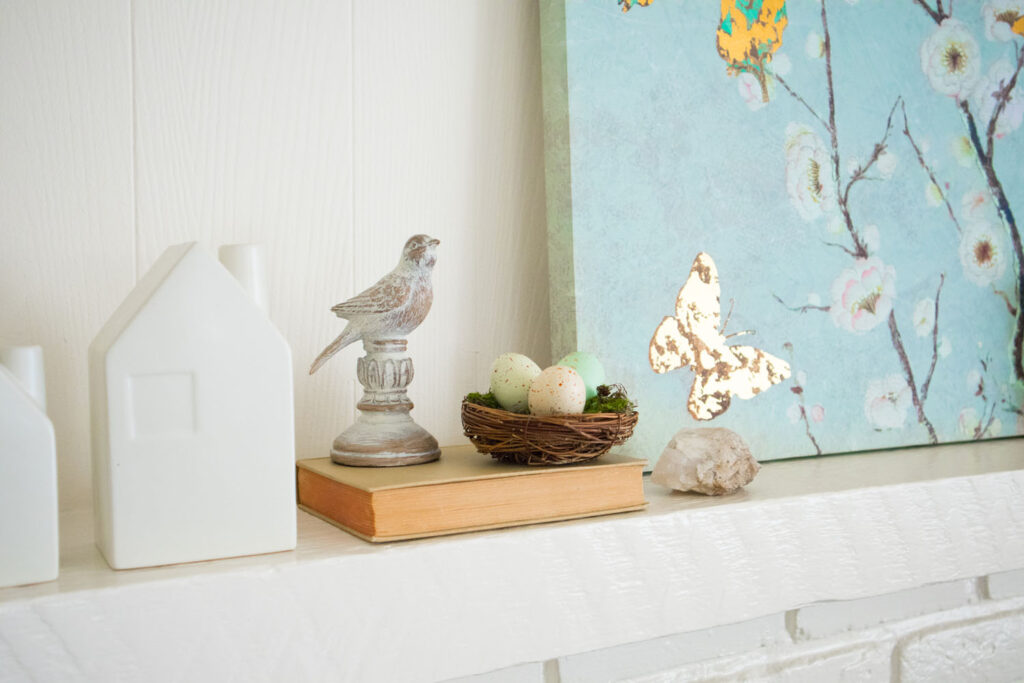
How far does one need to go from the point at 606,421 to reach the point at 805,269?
16.8 inches

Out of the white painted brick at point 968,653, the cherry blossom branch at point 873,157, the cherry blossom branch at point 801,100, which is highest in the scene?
the cherry blossom branch at point 801,100

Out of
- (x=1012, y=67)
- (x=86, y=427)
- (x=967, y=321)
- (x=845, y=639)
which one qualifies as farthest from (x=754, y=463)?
(x=1012, y=67)

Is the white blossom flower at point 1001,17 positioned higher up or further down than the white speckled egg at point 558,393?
higher up

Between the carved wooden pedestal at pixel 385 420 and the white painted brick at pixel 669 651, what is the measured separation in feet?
0.74

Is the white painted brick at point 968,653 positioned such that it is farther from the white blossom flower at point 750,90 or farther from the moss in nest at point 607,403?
the white blossom flower at point 750,90

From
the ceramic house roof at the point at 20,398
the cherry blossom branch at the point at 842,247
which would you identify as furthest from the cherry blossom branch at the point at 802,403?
the ceramic house roof at the point at 20,398

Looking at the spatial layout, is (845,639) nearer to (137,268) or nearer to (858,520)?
(858,520)

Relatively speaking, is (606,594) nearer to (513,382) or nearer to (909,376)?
(513,382)

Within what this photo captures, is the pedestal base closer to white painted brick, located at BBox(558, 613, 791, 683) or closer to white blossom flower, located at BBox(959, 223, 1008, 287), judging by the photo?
white painted brick, located at BBox(558, 613, 791, 683)

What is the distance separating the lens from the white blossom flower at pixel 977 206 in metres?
1.14

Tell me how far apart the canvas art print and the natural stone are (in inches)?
3.9

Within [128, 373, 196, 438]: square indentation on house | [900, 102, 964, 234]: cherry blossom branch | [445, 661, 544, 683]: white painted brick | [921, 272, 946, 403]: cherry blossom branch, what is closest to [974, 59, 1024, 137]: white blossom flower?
[900, 102, 964, 234]: cherry blossom branch

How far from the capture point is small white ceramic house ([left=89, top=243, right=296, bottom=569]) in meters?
0.59

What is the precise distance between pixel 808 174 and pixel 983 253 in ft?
1.00
